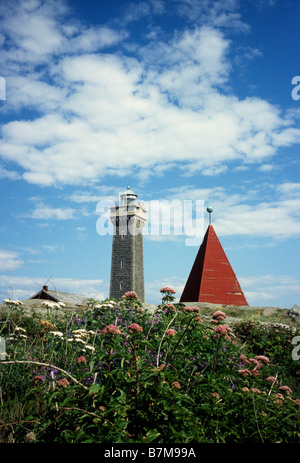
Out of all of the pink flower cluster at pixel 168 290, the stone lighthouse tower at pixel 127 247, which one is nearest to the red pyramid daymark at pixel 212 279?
the pink flower cluster at pixel 168 290

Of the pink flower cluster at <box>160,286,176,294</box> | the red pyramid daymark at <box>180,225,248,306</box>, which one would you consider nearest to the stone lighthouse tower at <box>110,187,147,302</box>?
the red pyramid daymark at <box>180,225,248,306</box>

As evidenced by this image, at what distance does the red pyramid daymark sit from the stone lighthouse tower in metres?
16.6

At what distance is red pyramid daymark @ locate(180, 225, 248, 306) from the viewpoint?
50.9ft

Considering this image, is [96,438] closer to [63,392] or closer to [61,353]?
[63,392]

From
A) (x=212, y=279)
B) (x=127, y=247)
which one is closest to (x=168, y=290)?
(x=212, y=279)

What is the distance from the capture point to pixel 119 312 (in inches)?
266

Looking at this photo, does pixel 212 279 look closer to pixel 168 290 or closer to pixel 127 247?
pixel 168 290

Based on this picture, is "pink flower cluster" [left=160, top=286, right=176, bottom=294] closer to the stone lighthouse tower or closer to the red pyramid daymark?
the red pyramid daymark

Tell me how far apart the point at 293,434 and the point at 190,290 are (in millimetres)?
13228

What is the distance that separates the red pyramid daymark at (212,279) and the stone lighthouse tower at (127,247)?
16.6 m

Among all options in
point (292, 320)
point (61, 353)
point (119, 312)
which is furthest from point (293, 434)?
point (292, 320)

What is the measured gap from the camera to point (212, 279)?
15.8 m

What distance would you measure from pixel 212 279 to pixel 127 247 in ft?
60.8

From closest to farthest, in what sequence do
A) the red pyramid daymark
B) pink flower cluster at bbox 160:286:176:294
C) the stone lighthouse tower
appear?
pink flower cluster at bbox 160:286:176:294
the red pyramid daymark
the stone lighthouse tower
